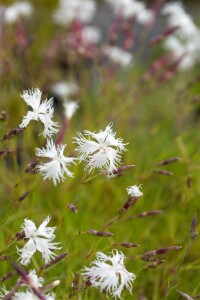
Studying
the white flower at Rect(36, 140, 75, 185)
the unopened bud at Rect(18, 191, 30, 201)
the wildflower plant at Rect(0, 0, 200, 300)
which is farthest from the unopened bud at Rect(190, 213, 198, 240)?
the unopened bud at Rect(18, 191, 30, 201)

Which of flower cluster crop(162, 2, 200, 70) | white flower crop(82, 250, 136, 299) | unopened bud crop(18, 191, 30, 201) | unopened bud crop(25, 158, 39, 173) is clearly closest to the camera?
white flower crop(82, 250, 136, 299)

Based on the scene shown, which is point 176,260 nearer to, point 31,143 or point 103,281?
point 103,281

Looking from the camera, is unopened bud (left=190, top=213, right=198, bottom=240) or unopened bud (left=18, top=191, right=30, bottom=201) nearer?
unopened bud (left=190, top=213, right=198, bottom=240)

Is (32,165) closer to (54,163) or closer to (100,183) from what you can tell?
(54,163)

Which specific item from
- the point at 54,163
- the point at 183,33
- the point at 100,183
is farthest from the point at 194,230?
the point at 183,33

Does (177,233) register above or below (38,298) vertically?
above

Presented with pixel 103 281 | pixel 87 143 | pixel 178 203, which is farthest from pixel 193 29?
pixel 103 281

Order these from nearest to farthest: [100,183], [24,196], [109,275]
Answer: [109,275] < [24,196] < [100,183]

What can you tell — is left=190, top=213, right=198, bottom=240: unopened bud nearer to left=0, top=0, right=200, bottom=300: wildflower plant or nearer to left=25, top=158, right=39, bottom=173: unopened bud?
left=0, top=0, right=200, bottom=300: wildflower plant

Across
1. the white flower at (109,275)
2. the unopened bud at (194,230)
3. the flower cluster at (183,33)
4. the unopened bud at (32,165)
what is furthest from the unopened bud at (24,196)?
the flower cluster at (183,33)

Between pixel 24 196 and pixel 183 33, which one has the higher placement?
pixel 183 33

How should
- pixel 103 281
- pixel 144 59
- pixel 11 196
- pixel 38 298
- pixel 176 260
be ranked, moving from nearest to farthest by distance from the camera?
pixel 38 298, pixel 103 281, pixel 176 260, pixel 11 196, pixel 144 59
